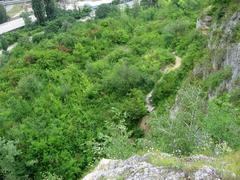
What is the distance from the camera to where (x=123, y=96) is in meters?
42.6

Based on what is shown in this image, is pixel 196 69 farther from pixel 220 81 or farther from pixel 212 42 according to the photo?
pixel 220 81

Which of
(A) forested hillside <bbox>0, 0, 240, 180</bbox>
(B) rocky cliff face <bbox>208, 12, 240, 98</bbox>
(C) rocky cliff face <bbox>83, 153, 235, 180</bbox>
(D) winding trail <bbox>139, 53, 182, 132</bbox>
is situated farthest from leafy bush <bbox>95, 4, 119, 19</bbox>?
(C) rocky cliff face <bbox>83, 153, 235, 180</bbox>

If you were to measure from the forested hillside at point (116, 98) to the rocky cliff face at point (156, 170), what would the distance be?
3.75ft

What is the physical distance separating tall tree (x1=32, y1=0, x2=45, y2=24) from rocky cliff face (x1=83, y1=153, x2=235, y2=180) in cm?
6631

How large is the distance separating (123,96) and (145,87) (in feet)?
8.36

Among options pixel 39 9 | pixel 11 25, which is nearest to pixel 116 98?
pixel 39 9

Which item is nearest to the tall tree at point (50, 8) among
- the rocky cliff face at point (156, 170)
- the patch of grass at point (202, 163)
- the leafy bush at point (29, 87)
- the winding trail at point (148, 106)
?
the leafy bush at point (29, 87)

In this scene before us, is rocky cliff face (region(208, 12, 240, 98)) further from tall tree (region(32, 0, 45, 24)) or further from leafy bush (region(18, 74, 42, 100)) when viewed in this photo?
tall tree (region(32, 0, 45, 24))

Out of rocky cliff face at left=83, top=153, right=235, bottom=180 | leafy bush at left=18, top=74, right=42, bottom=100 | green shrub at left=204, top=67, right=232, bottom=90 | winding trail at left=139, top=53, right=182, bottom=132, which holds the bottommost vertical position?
winding trail at left=139, top=53, right=182, bottom=132

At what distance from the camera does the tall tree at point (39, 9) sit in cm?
7868

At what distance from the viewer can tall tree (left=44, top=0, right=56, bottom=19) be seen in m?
81.5

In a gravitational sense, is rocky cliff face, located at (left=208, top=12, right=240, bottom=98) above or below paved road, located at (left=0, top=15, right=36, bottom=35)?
above

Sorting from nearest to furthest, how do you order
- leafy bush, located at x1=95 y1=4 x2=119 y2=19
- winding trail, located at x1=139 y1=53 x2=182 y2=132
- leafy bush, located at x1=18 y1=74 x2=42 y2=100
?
winding trail, located at x1=139 y1=53 x2=182 y2=132
leafy bush, located at x1=18 y1=74 x2=42 y2=100
leafy bush, located at x1=95 y1=4 x2=119 y2=19

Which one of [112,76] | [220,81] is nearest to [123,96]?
[112,76]
